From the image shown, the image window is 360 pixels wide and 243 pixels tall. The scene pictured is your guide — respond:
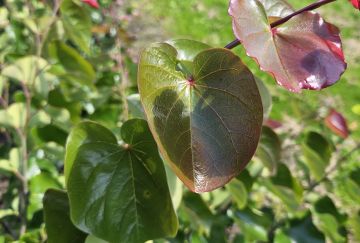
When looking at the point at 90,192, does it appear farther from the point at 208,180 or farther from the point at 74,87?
the point at 74,87

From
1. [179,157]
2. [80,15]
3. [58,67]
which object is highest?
[179,157]

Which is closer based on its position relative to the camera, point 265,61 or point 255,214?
point 265,61

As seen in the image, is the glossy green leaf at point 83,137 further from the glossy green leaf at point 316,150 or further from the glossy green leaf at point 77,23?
the glossy green leaf at point 316,150

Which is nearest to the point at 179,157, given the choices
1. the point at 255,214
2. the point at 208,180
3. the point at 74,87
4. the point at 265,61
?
the point at 208,180

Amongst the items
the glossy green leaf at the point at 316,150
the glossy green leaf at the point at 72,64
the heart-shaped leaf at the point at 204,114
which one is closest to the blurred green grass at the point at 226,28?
the glossy green leaf at the point at 316,150

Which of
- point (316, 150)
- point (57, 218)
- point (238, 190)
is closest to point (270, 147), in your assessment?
point (238, 190)

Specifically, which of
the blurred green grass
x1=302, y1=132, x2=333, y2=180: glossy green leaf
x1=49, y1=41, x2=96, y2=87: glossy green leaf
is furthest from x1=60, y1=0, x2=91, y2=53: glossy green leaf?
the blurred green grass

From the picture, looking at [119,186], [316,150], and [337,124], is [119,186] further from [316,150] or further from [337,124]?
[337,124]
